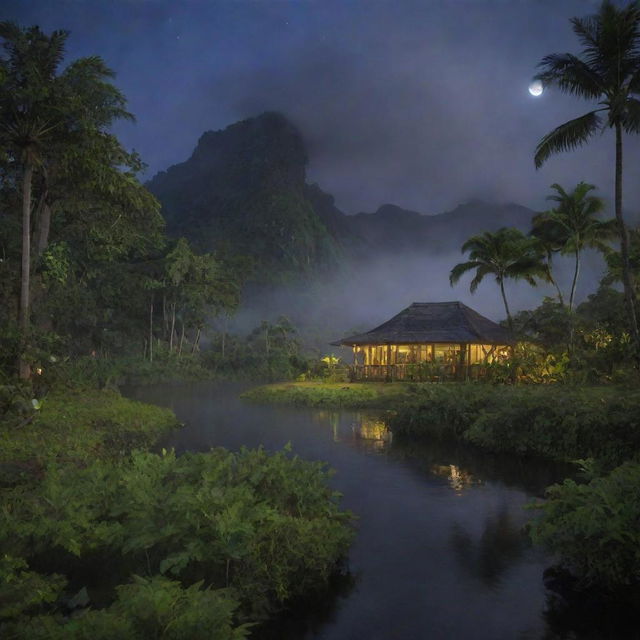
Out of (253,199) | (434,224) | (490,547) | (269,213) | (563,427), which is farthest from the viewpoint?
(434,224)

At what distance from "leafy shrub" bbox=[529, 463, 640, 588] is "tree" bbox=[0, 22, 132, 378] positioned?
13.7 meters

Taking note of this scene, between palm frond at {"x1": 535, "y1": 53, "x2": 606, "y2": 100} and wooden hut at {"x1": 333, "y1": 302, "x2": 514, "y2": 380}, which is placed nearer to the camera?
palm frond at {"x1": 535, "y1": 53, "x2": 606, "y2": 100}

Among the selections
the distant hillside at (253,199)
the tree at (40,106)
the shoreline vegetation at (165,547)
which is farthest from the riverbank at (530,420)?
the distant hillside at (253,199)

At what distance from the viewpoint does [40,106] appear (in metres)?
15.5

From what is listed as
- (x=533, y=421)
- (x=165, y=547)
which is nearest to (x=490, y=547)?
(x=165, y=547)

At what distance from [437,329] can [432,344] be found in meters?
1.25

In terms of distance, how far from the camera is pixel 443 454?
15.2 meters

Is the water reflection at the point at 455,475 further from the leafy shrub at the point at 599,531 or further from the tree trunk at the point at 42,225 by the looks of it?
the tree trunk at the point at 42,225

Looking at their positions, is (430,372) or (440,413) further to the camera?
(430,372)

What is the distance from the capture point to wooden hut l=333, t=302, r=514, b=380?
32.0 m

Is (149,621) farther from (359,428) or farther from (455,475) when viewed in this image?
(359,428)

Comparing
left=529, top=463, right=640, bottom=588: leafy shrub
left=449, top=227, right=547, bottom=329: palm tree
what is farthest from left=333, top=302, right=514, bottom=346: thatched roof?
left=529, top=463, right=640, bottom=588: leafy shrub

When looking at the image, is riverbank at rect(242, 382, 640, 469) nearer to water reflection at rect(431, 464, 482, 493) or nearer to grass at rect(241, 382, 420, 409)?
water reflection at rect(431, 464, 482, 493)

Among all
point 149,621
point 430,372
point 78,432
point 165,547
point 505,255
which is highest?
point 505,255
